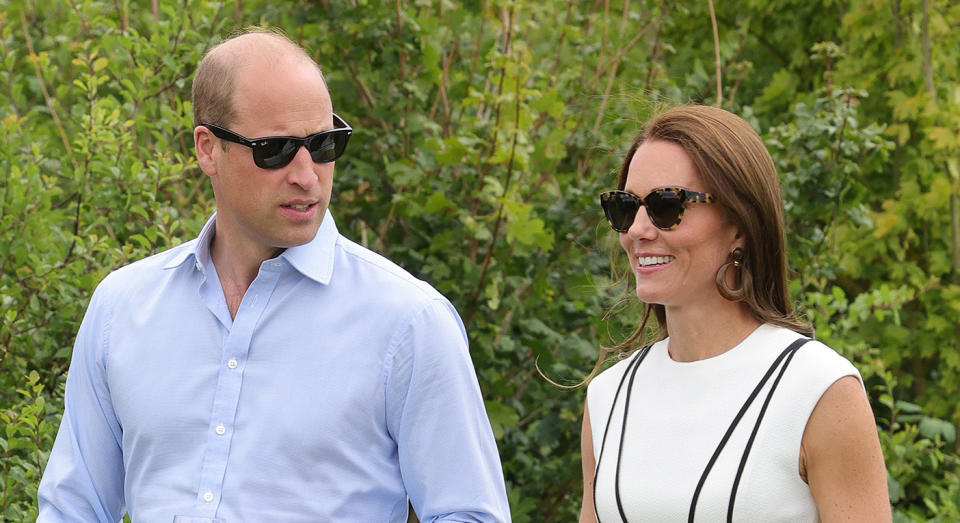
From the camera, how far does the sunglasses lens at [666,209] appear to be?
232 centimetres

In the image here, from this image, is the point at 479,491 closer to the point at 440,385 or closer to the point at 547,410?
the point at 440,385

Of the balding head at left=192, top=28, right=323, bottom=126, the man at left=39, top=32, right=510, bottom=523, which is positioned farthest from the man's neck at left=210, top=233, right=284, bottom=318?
the balding head at left=192, top=28, right=323, bottom=126

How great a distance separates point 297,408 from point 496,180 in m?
2.01

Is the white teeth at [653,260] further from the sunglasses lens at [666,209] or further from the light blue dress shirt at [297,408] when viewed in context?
the light blue dress shirt at [297,408]

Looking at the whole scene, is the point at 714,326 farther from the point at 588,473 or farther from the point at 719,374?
the point at 588,473

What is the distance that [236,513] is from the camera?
2.26 metres

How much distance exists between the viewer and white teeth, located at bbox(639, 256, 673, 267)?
2.35 meters

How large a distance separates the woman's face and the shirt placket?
72 cm

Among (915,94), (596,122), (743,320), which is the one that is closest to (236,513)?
(743,320)

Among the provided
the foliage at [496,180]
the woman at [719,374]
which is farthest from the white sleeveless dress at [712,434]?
the foliage at [496,180]

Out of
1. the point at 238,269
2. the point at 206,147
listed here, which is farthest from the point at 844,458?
the point at 206,147

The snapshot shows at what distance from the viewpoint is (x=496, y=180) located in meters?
4.17

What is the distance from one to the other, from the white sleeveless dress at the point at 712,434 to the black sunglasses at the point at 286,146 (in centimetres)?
77

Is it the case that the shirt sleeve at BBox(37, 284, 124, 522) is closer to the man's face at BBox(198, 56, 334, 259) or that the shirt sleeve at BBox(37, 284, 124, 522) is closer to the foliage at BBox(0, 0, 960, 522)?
the man's face at BBox(198, 56, 334, 259)
